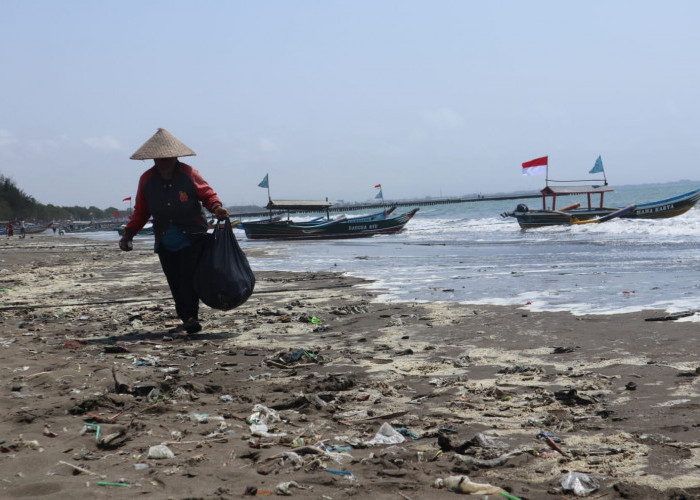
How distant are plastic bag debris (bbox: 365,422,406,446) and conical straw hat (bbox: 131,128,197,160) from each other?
11.8 feet

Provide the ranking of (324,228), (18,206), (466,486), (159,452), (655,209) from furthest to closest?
(18,206), (324,228), (655,209), (159,452), (466,486)

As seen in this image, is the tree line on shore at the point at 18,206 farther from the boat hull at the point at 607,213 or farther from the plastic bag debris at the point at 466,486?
the plastic bag debris at the point at 466,486

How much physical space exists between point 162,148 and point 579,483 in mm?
4590

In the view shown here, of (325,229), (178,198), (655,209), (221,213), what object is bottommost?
(325,229)

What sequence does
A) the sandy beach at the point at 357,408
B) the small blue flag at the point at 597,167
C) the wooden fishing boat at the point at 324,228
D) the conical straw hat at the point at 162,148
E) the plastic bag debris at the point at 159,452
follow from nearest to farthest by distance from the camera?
the sandy beach at the point at 357,408 < the plastic bag debris at the point at 159,452 < the conical straw hat at the point at 162,148 < the wooden fishing boat at the point at 324,228 < the small blue flag at the point at 597,167

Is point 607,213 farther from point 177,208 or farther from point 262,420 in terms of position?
point 262,420

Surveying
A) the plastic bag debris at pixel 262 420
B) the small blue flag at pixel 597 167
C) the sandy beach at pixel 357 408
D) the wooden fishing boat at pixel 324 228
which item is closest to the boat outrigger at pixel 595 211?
the small blue flag at pixel 597 167

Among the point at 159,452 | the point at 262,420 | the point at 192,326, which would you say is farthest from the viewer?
the point at 192,326

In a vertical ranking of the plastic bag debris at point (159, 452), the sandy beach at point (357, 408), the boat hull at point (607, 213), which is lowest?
the sandy beach at point (357, 408)

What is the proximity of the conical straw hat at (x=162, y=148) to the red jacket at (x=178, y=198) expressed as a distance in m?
0.19

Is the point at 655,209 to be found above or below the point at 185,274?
below

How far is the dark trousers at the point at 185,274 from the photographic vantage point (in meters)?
6.15

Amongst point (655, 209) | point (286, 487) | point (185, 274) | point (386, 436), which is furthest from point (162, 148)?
point (655, 209)

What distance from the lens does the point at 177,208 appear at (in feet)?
19.7
